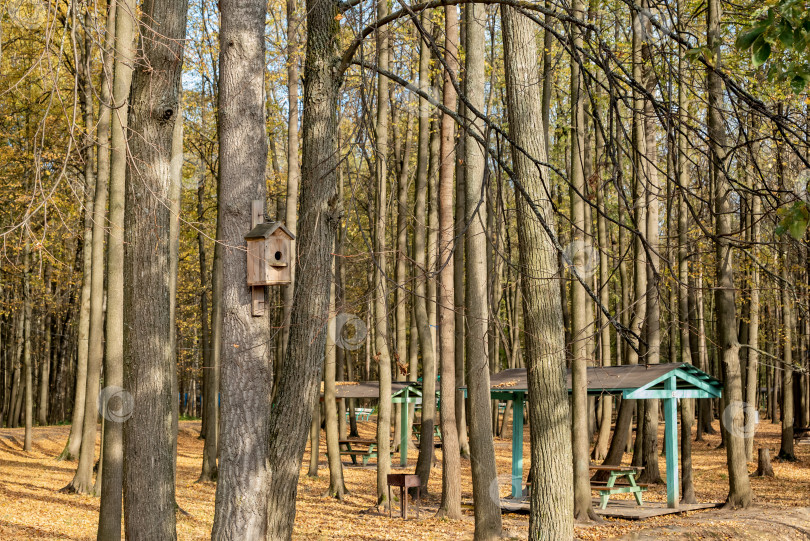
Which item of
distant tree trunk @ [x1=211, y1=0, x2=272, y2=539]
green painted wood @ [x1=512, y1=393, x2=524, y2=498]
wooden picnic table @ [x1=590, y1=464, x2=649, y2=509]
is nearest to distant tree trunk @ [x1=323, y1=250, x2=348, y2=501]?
green painted wood @ [x1=512, y1=393, x2=524, y2=498]

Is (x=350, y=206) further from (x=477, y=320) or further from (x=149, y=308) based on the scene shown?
(x=477, y=320)

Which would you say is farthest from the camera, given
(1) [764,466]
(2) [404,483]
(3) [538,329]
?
(1) [764,466]

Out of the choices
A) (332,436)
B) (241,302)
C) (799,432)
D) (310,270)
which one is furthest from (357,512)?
(799,432)

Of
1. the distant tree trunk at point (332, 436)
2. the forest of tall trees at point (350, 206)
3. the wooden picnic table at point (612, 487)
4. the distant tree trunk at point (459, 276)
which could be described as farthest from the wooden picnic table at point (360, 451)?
the forest of tall trees at point (350, 206)

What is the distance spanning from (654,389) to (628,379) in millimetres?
746

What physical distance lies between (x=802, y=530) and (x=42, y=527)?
1088 centimetres

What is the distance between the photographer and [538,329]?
258 inches

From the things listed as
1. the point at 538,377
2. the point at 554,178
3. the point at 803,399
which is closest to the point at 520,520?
the point at 538,377

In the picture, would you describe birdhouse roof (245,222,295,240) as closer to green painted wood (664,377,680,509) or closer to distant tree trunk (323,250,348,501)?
distant tree trunk (323,250,348,501)

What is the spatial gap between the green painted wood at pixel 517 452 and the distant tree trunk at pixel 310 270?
32.0ft

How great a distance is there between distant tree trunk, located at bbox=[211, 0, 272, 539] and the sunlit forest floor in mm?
5687

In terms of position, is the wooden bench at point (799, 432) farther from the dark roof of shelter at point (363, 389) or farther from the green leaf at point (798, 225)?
the green leaf at point (798, 225)

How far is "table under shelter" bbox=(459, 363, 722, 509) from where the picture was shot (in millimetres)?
13141

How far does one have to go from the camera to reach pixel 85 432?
12.3 metres
